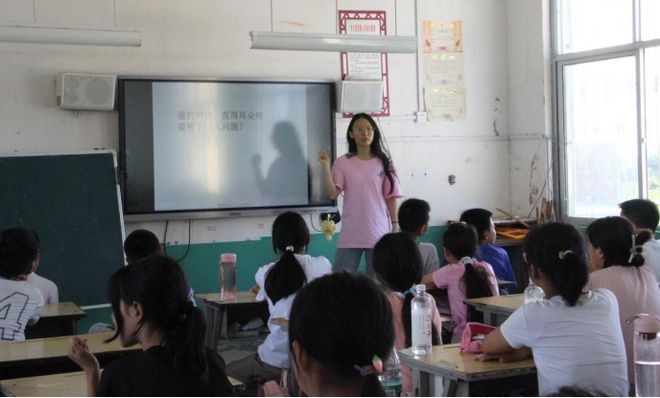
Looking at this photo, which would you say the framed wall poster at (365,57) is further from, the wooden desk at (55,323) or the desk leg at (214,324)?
the wooden desk at (55,323)

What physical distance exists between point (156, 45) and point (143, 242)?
2394 mm

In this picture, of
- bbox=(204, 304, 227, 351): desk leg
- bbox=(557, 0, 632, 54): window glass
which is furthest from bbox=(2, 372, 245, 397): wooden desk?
bbox=(557, 0, 632, 54): window glass

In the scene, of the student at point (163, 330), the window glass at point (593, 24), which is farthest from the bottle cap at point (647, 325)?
the window glass at point (593, 24)

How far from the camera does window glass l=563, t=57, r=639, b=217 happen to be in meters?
6.62

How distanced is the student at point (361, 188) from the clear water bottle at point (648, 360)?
2734mm

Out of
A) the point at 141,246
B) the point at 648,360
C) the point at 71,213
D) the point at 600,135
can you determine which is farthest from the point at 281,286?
the point at 600,135

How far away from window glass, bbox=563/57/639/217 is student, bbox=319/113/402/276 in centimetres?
220

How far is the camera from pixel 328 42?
5727 mm

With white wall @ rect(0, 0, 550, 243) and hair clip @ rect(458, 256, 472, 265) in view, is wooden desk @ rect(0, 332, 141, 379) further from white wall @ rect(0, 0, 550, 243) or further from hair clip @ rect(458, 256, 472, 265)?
white wall @ rect(0, 0, 550, 243)

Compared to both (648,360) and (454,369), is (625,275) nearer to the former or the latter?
(648,360)

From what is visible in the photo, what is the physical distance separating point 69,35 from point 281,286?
2.44 m

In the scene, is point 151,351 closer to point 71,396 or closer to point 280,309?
point 71,396

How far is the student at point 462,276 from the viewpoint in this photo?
4090 mm

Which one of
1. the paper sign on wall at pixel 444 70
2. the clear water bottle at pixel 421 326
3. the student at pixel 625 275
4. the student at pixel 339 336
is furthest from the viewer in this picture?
the paper sign on wall at pixel 444 70
